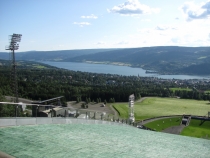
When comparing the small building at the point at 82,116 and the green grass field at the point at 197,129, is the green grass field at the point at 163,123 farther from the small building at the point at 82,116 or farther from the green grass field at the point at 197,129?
the small building at the point at 82,116

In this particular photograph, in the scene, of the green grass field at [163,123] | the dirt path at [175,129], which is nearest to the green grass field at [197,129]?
the dirt path at [175,129]

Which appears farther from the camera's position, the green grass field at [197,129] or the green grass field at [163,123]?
the green grass field at [163,123]

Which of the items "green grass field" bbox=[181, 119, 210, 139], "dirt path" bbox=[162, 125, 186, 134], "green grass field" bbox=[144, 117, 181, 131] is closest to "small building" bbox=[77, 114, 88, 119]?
"green grass field" bbox=[181, 119, 210, 139]

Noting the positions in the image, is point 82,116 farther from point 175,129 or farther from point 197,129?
point 197,129

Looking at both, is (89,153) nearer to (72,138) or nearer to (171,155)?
(72,138)

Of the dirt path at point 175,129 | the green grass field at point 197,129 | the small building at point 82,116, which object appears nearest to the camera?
the small building at point 82,116

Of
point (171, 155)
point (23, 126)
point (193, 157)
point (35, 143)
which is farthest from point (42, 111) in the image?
point (193, 157)
